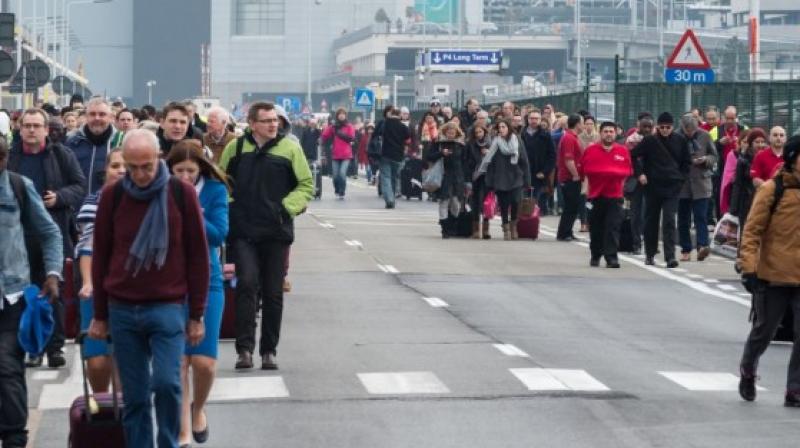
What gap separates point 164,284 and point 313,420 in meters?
2.85

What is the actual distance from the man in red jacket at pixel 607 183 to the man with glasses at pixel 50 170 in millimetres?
10758

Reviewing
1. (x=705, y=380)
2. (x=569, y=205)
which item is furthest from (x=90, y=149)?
(x=569, y=205)

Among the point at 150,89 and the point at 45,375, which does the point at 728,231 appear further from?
the point at 150,89

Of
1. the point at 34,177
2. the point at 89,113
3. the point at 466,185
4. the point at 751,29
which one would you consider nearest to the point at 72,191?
the point at 34,177

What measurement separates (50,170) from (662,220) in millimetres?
12185

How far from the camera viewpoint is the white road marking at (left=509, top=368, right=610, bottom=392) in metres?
13.9

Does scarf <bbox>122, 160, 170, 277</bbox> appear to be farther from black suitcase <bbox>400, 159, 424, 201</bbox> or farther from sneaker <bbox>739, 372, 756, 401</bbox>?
black suitcase <bbox>400, 159, 424, 201</bbox>

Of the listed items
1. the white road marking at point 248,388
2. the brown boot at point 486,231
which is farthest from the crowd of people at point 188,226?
the brown boot at point 486,231

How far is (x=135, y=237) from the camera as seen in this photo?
959cm

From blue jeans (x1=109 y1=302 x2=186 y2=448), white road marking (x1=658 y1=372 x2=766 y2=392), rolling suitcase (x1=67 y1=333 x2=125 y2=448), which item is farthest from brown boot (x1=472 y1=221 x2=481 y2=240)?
blue jeans (x1=109 y1=302 x2=186 y2=448)

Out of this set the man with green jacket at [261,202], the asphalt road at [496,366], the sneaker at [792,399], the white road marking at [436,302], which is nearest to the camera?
the asphalt road at [496,366]

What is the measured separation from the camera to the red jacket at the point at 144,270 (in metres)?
9.66

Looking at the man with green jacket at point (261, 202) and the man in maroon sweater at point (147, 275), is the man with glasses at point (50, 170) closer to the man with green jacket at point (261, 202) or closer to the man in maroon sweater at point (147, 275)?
the man with green jacket at point (261, 202)

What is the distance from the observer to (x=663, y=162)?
84.7 feet
